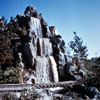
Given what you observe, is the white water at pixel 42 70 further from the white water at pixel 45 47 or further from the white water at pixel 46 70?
the white water at pixel 45 47

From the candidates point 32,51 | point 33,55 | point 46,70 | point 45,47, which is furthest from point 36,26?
point 46,70

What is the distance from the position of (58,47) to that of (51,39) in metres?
2.22

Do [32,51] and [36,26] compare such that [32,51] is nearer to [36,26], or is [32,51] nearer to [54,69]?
[54,69]

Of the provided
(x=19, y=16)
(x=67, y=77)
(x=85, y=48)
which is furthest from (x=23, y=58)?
(x=85, y=48)

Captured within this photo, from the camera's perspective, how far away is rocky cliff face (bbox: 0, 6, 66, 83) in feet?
45.9

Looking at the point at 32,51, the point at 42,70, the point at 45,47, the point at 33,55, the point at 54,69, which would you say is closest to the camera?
the point at 42,70

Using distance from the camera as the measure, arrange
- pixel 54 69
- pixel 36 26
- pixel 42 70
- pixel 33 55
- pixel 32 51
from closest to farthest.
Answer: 1. pixel 42 70
2. pixel 33 55
3. pixel 32 51
4. pixel 54 69
5. pixel 36 26

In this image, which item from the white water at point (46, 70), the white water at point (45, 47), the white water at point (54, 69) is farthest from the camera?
the white water at point (45, 47)

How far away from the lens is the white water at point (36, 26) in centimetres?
2025

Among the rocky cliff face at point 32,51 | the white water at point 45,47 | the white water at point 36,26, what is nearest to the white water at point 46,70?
the rocky cliff face at point 32,51

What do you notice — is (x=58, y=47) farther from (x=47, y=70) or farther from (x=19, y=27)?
(x=19, y=27)

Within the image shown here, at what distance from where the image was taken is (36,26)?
68.5 feet

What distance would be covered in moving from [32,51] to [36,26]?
22.0 feet

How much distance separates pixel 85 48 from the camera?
2858 centimetres
